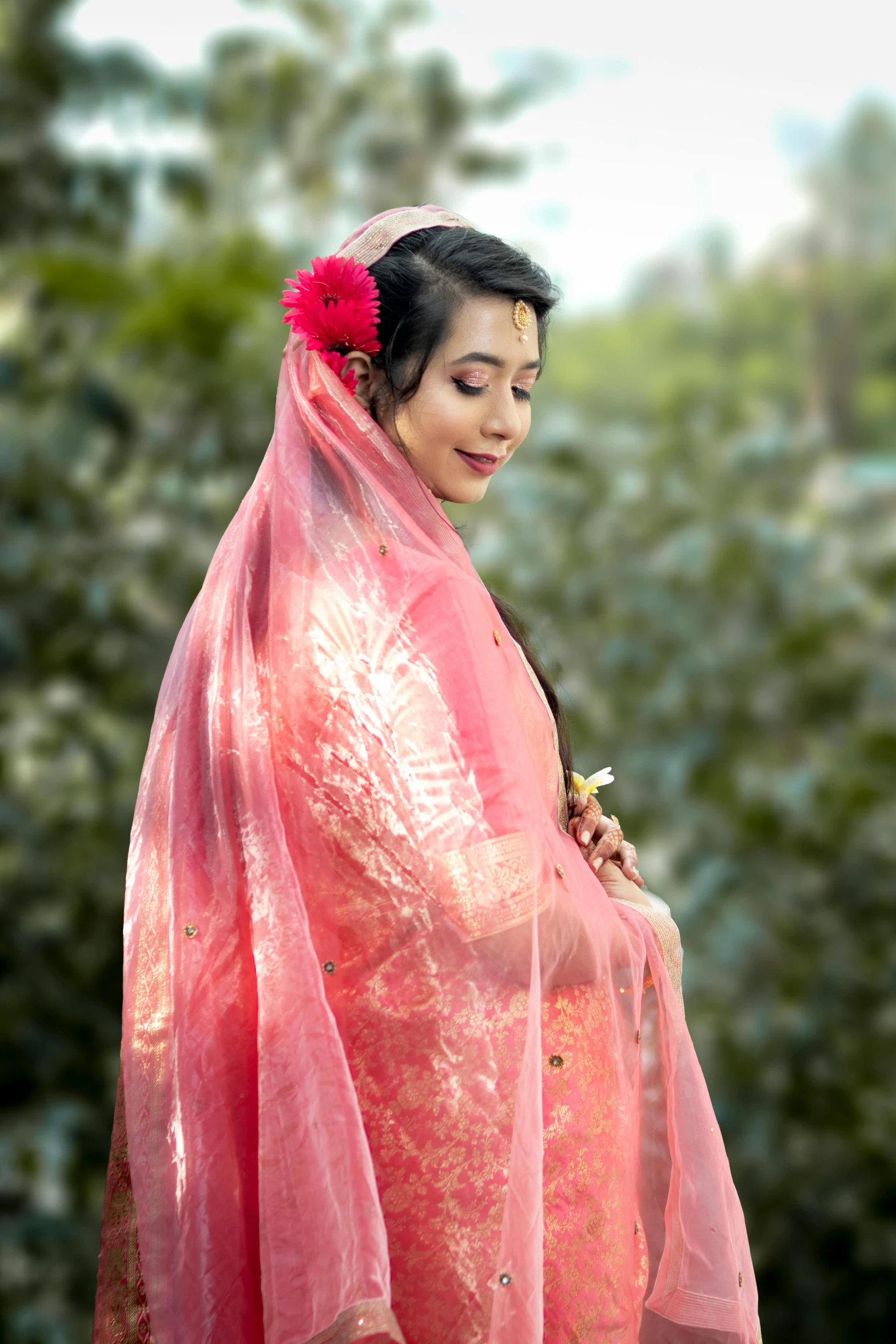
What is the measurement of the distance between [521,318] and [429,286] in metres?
0.09

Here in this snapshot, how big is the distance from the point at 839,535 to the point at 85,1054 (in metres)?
2.01

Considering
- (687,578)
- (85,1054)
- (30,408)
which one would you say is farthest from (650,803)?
Result: (30,408)

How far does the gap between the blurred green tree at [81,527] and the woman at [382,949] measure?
1.49 meters

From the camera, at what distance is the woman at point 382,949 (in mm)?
1083

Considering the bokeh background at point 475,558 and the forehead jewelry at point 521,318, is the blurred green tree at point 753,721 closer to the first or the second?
the bokeh background at point 475,558

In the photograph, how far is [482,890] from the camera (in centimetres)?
109

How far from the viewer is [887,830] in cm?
322

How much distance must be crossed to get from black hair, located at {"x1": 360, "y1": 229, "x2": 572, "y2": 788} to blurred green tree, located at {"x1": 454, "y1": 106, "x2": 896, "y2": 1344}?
1677mm

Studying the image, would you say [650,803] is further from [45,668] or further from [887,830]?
[45,668]

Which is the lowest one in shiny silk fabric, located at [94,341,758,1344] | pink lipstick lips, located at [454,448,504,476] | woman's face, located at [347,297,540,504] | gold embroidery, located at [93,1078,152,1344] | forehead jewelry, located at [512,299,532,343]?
gold embroidery, located at [93,1078,152,1344]

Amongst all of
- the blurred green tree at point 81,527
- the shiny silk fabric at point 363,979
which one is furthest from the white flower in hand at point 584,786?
the blurred green tree at point 81,527

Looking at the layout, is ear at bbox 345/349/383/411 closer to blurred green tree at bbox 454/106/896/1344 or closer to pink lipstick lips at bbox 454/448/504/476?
pink lipstick lips at bbox 454/448/504/476

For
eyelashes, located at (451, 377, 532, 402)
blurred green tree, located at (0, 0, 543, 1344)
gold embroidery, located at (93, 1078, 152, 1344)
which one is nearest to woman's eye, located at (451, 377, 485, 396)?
eyelashes, located at (451, 377, 532, 402)

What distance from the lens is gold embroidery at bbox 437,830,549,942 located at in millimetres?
1088
